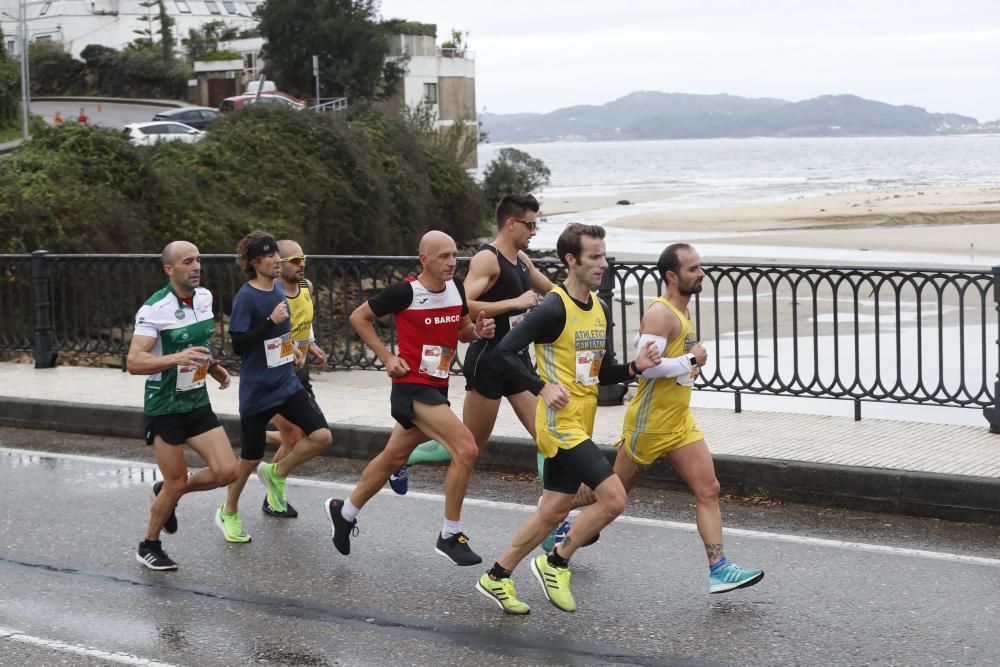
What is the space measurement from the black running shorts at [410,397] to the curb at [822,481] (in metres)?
2.46

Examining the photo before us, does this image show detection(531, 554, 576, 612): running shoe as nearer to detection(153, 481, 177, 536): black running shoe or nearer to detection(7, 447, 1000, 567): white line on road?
detection(7, 447, 1000, 567): white line on road

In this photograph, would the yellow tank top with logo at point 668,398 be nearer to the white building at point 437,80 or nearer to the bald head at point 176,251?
the bald head at point 176,251

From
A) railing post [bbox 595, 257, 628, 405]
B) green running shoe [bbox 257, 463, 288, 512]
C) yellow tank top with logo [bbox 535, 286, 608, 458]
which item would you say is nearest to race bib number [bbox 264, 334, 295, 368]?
green running shoe [bbox 257, 463, 288, 512]

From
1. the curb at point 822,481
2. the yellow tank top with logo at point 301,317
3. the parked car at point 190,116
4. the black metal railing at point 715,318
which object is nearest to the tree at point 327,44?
the parked car at point 190,116

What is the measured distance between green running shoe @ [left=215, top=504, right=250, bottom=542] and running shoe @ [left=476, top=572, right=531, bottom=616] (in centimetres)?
200

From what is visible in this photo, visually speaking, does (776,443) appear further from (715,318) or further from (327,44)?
(327,44)

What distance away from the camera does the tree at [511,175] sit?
63.9 metres

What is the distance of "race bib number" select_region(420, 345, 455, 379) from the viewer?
701 centimetres

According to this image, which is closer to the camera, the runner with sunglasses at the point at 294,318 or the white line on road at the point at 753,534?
the white line on road at the point at 753,534

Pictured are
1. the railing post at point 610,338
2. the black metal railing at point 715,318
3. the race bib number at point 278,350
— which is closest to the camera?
the race bib number at point 278,350

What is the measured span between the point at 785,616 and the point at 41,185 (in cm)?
2160

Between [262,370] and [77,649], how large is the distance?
2192 mm

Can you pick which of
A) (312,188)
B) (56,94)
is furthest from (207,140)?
(56,94)

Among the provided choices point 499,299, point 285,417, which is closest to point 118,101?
point 285,417
